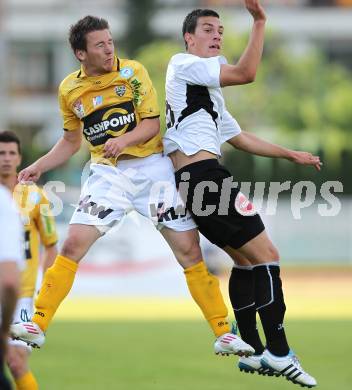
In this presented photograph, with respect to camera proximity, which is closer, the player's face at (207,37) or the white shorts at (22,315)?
the player's face at (207,37)

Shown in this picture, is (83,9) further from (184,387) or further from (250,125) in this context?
(184,387)

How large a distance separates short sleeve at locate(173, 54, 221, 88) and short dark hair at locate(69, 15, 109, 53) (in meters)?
0.59

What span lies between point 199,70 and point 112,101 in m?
0.66

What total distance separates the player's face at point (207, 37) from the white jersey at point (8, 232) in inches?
111

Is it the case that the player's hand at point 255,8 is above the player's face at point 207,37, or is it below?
above

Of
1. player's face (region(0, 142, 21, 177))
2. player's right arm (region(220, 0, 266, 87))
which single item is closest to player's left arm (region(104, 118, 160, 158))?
player's right arm (region(220, 0, 266, 87))

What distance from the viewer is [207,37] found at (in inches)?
314

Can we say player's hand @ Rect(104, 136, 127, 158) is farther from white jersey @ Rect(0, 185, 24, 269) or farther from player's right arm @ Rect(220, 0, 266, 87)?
white jersey @ Rect(0, 185, 24, 269)

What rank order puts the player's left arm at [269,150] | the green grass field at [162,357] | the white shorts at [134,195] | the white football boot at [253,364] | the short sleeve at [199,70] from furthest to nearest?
1. the green grass field at [162,357]
2. the player's left arm at [269,150]
3. the white football boot at [253,364]
4. the white shorts at [134,195]
5. the short sleeve at [199,70]

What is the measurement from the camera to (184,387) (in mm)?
9672

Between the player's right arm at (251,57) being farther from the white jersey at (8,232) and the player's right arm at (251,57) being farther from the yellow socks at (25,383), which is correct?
the white jersey at (8,232)

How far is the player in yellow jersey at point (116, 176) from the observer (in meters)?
7.98

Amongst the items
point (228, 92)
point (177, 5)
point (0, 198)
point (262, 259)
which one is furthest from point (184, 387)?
point (177, 5)

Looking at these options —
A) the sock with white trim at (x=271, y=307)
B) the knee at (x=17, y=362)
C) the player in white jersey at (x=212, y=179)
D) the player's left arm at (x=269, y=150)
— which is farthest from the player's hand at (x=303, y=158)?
the knee at (x=17, y=362)
